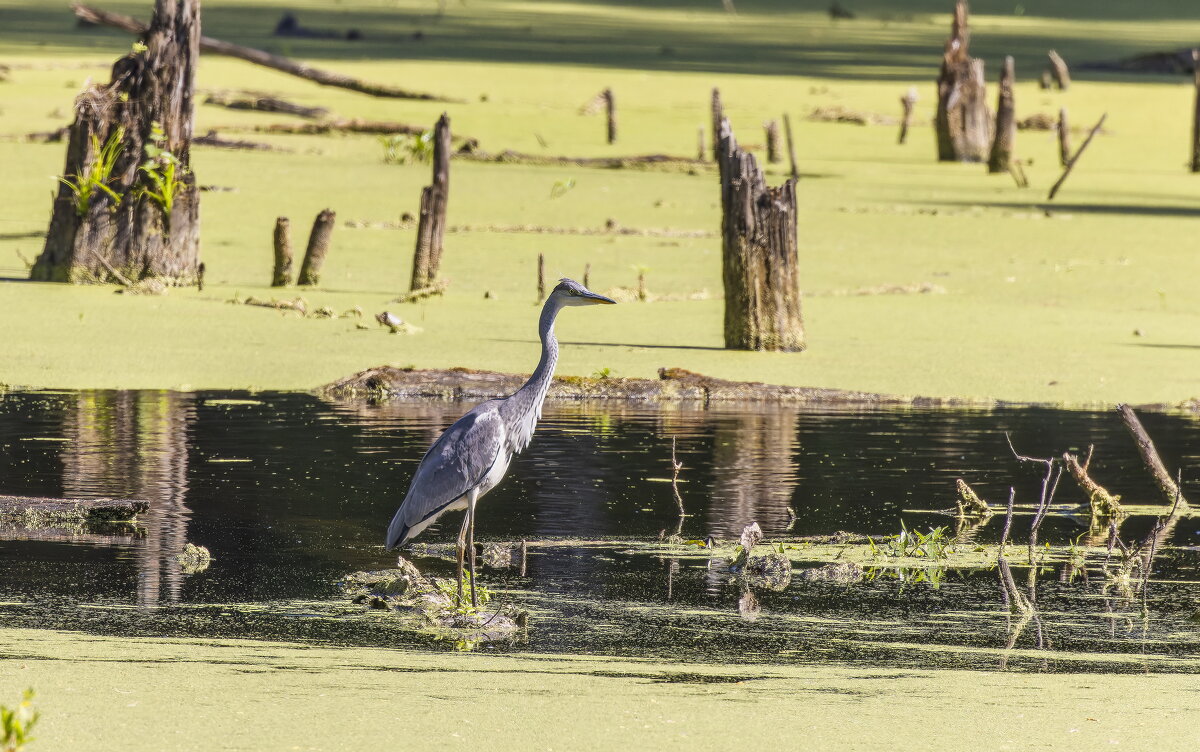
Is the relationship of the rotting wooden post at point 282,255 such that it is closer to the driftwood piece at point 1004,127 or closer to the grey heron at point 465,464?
the grey heron at point 465,464

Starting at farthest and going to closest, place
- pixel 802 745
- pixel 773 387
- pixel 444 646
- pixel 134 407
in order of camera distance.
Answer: pixel 773 387
pixel 134 407
pixel 444 646
pixel 802 745

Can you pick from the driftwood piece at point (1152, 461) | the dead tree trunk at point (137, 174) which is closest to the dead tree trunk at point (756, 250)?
the driftwood piece at point (1152, 461)

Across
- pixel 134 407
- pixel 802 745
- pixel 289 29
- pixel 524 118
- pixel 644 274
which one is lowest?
pixel 802 745

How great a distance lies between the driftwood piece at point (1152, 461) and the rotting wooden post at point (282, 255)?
7.97m

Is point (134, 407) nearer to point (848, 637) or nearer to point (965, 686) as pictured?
point (848, 637)

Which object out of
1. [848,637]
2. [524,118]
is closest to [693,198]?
[524,118]

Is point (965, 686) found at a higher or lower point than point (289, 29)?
lower

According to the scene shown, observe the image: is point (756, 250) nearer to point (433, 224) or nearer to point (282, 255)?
point (433, 224)

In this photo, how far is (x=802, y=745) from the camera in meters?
4.90

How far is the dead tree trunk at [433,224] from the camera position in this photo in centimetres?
1482

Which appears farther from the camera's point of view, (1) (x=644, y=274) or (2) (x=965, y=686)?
(1) (x=644, y=274)

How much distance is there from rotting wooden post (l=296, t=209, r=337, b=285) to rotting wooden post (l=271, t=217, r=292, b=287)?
13 cm

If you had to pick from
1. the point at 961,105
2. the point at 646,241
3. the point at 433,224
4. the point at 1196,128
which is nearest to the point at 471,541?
the point at 433,224

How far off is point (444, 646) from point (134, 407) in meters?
5.15
